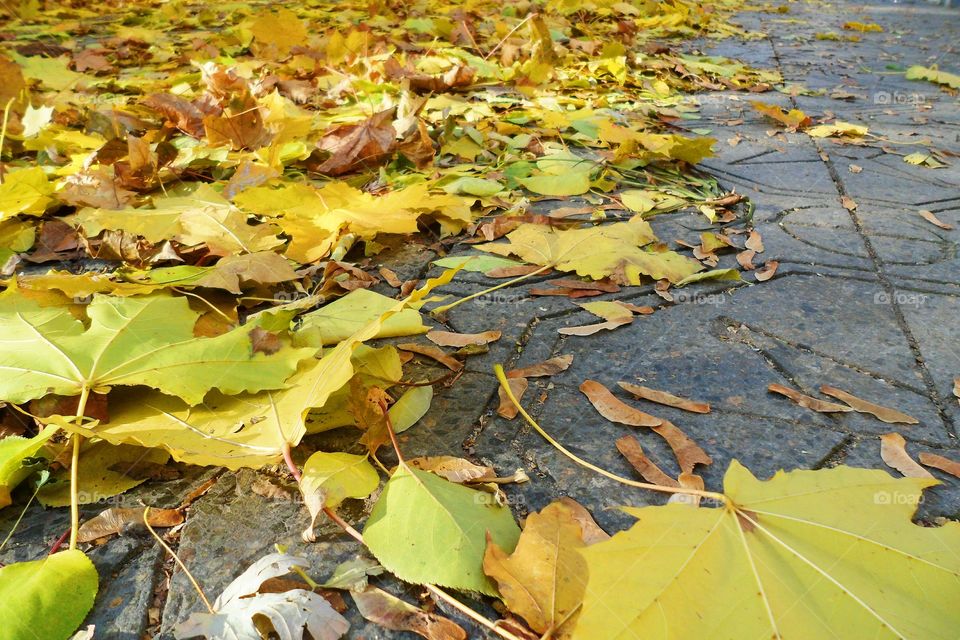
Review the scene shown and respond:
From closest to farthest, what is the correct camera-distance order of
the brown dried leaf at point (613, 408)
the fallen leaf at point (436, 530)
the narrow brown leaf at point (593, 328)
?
the fallen leaf at point (436, 530)
the brown dried leaf at point (613, 408)
the narrow brown leaf at point (593, 328)

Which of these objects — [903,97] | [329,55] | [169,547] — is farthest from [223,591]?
[903,97]

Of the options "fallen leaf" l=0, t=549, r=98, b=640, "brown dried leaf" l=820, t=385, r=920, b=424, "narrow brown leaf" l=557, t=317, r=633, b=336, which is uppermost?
"fallen leaf" l=0, t=549, r=98, b=640

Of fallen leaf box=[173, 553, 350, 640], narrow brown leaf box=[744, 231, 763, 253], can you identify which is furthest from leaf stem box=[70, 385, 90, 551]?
narrow brown leaf box=[744, 231, 763, 253]

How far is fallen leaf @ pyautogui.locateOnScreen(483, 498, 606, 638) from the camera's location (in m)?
0.72

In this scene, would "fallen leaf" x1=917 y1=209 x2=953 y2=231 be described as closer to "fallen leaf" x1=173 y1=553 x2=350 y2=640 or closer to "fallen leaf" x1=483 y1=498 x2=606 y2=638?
"fallen leaf" x1=483 y1=498 x2=606 y2=638

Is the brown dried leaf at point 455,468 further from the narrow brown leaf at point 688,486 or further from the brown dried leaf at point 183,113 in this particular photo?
the brown dried leaf at point 183,113

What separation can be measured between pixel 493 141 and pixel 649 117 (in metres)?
0.92

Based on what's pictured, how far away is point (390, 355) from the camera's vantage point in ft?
3.62

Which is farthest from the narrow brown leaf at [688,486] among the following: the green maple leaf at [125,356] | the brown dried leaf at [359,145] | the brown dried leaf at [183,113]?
the brown dried leaf at [183,113]

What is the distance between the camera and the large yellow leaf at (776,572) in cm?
66

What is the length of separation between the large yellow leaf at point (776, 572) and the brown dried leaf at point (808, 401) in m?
0.36

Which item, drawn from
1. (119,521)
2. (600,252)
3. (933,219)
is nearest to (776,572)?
(119,521)

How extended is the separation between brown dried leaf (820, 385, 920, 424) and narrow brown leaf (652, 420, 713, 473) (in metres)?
0.33

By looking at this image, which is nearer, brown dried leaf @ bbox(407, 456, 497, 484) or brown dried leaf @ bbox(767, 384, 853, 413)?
brown dried leaf @ bbox(407, 456, 497, 484)
